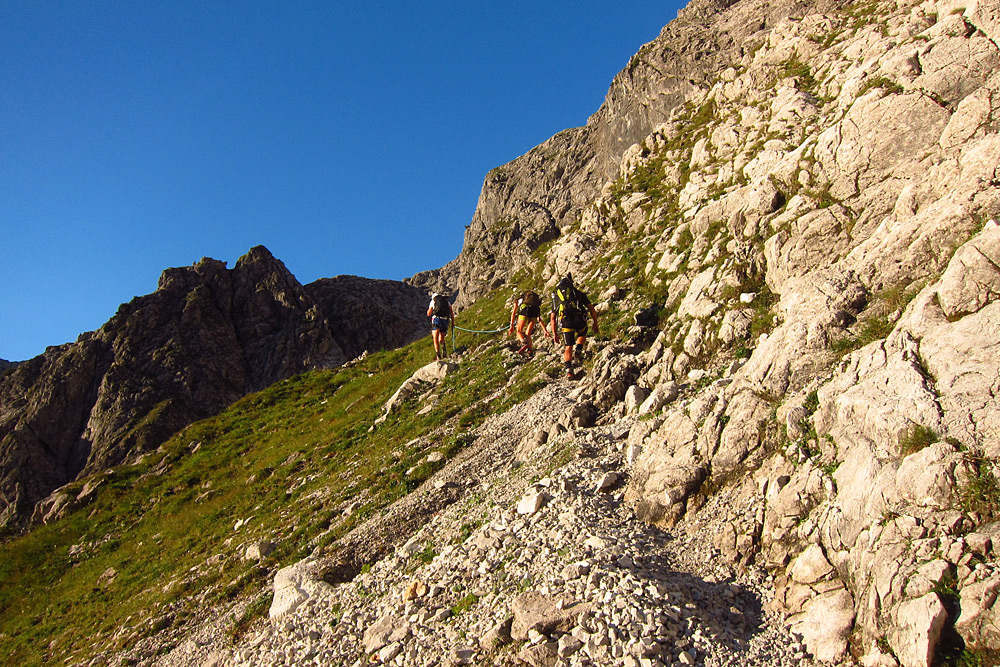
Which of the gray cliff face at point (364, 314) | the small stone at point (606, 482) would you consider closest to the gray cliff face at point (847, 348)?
the small stone at point (606, 482)

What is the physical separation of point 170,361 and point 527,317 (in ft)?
190

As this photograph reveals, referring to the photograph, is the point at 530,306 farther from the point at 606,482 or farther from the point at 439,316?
the point at 606,482

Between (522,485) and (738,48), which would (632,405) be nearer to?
(522,485)

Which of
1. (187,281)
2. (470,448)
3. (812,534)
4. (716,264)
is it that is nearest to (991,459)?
(812,534)

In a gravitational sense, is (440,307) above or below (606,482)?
above

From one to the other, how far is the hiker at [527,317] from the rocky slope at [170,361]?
1911 inches

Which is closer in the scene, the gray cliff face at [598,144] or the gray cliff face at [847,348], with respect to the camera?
the gray cliff face at [847,348]

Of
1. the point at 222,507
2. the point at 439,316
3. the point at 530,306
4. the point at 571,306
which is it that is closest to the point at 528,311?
the point at 530,306

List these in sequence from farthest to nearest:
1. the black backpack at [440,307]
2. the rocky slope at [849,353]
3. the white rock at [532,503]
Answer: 1. the black backpack at [440,307]
2. the white rock at [532,503]
3. the rocky slope at [849,353]

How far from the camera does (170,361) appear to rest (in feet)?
211

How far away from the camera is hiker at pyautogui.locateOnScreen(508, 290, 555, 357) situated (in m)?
22.0

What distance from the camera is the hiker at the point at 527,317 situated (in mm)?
22000

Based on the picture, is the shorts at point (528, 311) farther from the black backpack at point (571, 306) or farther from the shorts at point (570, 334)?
the shorts at point (570, 334)

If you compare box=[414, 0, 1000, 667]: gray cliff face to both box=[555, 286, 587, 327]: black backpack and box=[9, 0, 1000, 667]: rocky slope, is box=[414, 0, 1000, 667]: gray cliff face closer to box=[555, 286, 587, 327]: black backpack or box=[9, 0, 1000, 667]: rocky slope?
box=[9, 0, 1000, 667]: rocky slope
